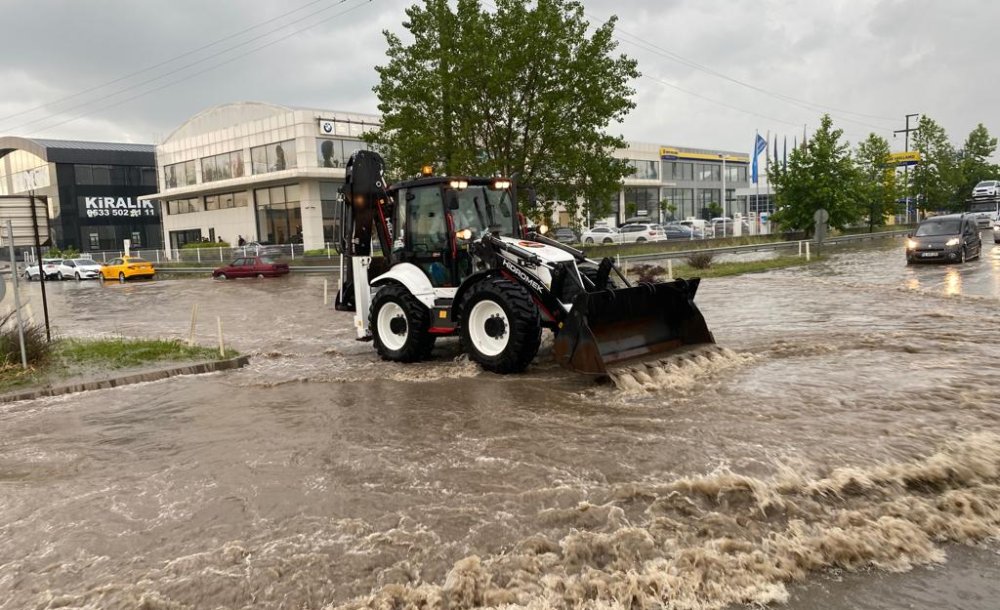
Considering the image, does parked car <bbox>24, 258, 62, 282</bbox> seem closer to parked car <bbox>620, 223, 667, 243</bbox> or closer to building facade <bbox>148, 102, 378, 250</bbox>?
building facade <bbox>148, 102, 378, 250</bbox>

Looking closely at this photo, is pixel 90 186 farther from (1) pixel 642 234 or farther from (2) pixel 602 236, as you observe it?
(1) pixel 642 234

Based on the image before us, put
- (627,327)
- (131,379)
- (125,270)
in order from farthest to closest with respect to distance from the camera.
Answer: (125,270) → (131,379) → (627,327)

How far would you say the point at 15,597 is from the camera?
427 centimetres

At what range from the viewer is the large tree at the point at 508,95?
25.8m

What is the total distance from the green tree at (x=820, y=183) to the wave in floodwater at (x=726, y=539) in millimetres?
36063

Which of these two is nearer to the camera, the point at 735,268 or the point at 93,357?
the point at 93,357

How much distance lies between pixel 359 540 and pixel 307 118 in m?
50.4

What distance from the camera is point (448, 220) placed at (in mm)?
10531

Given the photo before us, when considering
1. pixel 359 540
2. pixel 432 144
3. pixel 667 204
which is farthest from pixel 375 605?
pixel 667 204

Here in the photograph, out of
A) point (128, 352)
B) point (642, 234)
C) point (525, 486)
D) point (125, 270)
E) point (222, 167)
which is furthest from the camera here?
point (222, 167)

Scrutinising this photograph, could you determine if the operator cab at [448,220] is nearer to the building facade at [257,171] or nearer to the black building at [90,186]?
the building facade at [257,171]

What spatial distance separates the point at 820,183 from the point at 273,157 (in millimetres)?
37507

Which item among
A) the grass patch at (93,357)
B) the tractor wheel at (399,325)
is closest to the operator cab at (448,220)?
the tractor wheel at (399,325)

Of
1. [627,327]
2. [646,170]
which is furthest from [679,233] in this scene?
[627,327]
